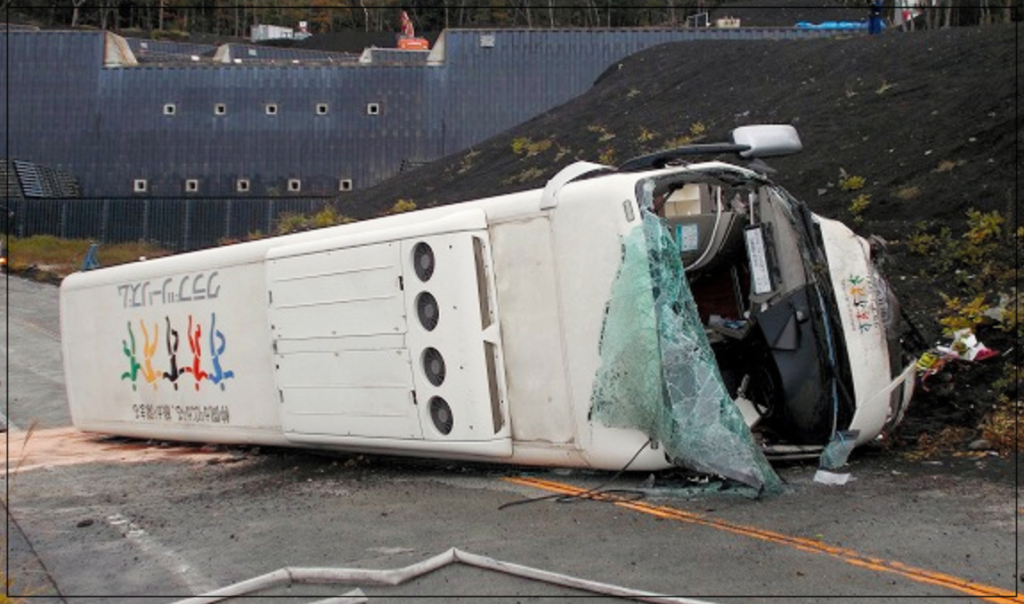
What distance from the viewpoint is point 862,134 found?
16.0 m

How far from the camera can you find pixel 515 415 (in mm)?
7180

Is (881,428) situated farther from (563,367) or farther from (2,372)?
(2,372)

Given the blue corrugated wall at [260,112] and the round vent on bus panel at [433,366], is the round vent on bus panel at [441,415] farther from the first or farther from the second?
the blue corrugated wall at [260,112]

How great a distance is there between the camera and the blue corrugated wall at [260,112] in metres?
43.7

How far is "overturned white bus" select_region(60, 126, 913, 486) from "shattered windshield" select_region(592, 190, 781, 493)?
0.01 m

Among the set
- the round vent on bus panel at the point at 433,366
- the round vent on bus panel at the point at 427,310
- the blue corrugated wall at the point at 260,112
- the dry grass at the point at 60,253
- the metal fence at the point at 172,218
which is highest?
the blue corrugated wall at the point at 260,112

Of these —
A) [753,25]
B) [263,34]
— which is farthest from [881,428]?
[263,34]

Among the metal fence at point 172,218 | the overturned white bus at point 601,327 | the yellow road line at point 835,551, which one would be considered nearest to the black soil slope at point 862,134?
the overturned white bus at point 601,327

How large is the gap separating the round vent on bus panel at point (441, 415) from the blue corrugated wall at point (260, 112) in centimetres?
3674

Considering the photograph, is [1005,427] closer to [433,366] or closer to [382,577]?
[433,366]

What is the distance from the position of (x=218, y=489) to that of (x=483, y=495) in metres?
2.18

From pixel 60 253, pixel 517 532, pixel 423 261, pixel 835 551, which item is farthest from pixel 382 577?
pixel 60 253

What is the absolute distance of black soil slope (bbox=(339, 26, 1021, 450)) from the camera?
1059 cm

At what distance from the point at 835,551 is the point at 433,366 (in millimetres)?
2844
